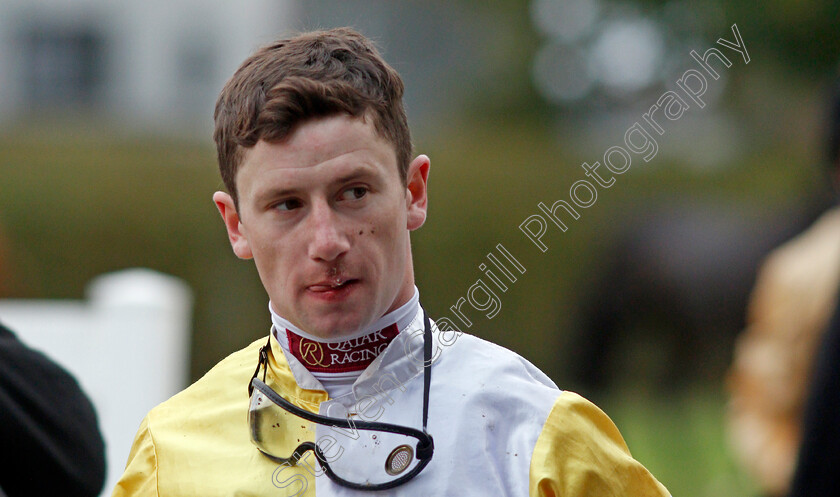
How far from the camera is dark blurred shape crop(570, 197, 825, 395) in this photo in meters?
9.38

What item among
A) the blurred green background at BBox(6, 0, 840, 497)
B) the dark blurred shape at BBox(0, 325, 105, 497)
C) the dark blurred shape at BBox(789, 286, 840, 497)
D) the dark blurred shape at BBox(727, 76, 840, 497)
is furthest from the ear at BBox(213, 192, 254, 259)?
the blurred green background at BBox(6, 0, 840, 497)

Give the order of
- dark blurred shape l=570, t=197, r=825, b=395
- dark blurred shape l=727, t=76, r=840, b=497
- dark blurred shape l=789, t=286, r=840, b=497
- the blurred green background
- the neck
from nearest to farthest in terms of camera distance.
→ the neck, dark blurred shape l=789, t=286, r=840, b=497, dark blurred shape l=727, t=76, r=840, b=497, the blurred green background, dark blurred shape l=570, t=197, r=825, b=395

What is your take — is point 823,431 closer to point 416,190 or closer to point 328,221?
point 416,190

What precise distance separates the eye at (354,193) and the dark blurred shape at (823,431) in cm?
111

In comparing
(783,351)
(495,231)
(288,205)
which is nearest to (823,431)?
(288,205)

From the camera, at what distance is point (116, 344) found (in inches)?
196

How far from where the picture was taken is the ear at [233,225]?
201 cm

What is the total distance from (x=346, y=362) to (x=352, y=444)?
160mm

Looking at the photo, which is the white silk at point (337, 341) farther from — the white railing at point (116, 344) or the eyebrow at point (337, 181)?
the white railing at point (116, 344)

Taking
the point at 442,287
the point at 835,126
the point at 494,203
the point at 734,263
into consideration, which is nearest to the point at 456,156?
the point at 494,203

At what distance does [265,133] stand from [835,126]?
2.25 m

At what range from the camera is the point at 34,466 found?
2.35 metres

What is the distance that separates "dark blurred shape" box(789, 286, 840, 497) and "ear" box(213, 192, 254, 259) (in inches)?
49.2

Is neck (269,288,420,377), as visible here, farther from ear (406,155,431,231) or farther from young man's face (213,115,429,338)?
ear (406,155,431,231)
